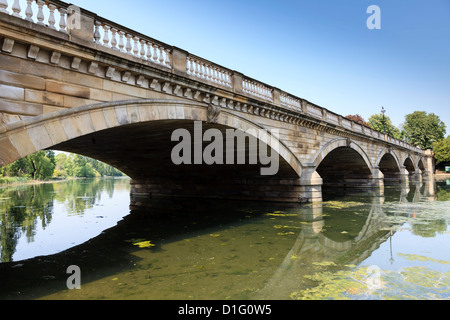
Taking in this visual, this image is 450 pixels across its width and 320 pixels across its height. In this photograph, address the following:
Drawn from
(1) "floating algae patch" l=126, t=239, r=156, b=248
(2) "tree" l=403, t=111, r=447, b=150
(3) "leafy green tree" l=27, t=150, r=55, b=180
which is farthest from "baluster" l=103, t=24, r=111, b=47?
(2) "tree" l=403, t=111, r=447, b=150

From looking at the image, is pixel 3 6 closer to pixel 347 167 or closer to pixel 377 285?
pixel 377 285

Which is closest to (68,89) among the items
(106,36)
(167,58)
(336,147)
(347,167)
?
(106,36)

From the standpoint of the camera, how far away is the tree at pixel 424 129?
2500 inches

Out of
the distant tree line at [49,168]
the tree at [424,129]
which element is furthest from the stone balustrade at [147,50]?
the tree at [424,129]

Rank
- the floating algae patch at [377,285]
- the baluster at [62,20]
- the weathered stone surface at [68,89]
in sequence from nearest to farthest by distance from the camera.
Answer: the floating algae patch at [377,285] → the weathered stone surface at [68,89] → the baluster at [62,20]

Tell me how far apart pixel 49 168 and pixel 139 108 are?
57.8 metres

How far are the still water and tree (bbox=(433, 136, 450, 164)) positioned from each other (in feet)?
193

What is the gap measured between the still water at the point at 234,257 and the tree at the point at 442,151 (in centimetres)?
5898

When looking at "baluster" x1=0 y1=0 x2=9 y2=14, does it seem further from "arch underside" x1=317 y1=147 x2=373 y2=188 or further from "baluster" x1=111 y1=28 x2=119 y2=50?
"arch underside" x1=317 y1=147 x2=373 y2=188

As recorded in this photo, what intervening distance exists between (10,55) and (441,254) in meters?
9.75

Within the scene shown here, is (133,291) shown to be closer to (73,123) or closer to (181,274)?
(181,274)

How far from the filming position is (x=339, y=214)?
12.2 metres

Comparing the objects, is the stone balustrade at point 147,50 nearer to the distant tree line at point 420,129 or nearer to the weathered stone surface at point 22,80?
the weathered stone surface at point 22,80
